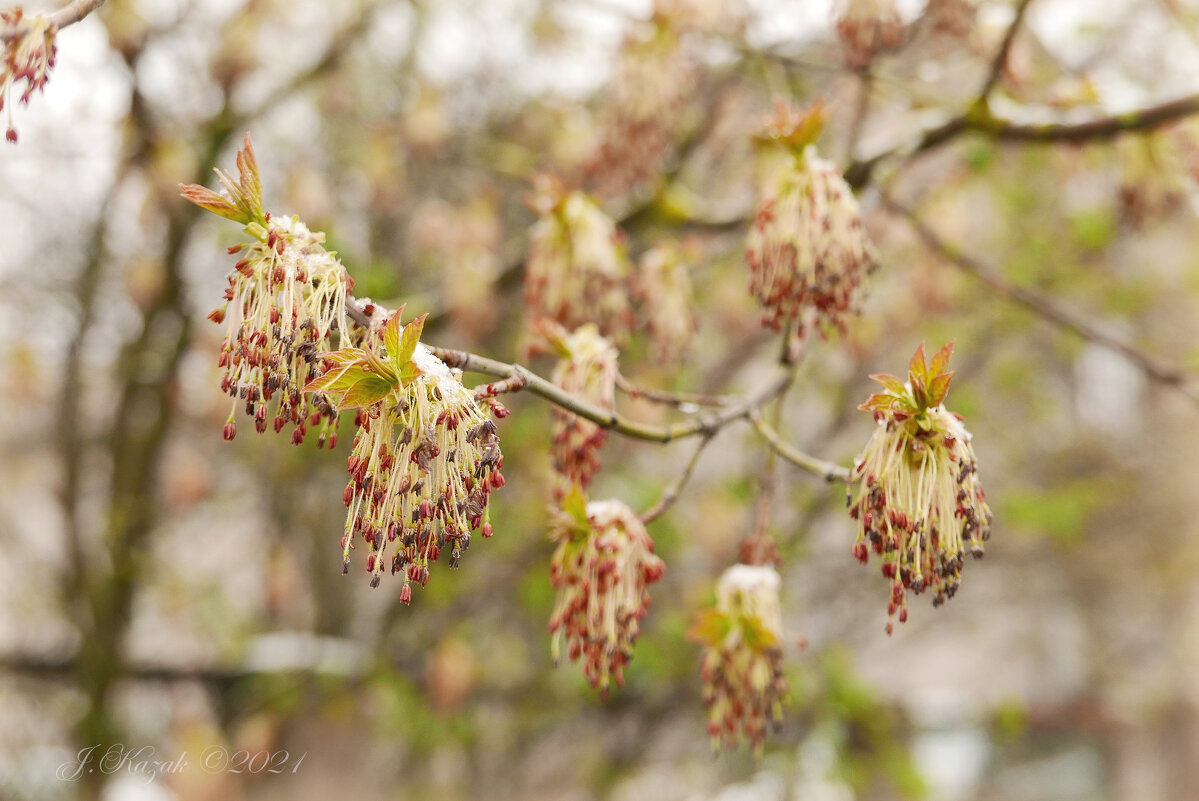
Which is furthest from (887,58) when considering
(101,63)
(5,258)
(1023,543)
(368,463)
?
(5,258)

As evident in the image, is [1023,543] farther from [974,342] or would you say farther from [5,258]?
[5,258]

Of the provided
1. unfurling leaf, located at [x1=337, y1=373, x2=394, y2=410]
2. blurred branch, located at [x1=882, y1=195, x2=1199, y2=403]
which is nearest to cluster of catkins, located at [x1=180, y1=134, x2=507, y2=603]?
unfurling leaf, located at [x1=337, y1=373, x2=394, y2=410]

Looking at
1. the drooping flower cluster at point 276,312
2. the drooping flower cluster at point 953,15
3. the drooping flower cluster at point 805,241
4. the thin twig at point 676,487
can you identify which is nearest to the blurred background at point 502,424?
the drooping flower cluster at point 953,15

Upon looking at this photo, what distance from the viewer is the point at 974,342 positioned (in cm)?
456

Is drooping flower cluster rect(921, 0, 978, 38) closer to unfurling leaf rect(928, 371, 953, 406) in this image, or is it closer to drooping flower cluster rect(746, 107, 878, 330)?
drooping flower cluster rect(746, 107, 878, 330)

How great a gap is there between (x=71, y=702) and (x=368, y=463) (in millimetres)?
4508

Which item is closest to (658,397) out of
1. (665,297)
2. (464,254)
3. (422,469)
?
(422,469)

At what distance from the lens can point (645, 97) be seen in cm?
248

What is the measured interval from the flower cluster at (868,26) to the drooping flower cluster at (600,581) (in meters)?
1.46

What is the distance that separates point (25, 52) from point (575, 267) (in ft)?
3.54

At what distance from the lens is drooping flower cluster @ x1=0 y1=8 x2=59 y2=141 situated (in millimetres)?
830

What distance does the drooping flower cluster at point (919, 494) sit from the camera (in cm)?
104

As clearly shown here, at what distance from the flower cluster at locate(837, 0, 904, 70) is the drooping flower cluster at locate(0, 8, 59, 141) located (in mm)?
1757

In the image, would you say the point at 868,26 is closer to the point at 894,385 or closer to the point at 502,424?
the point at 894,385
